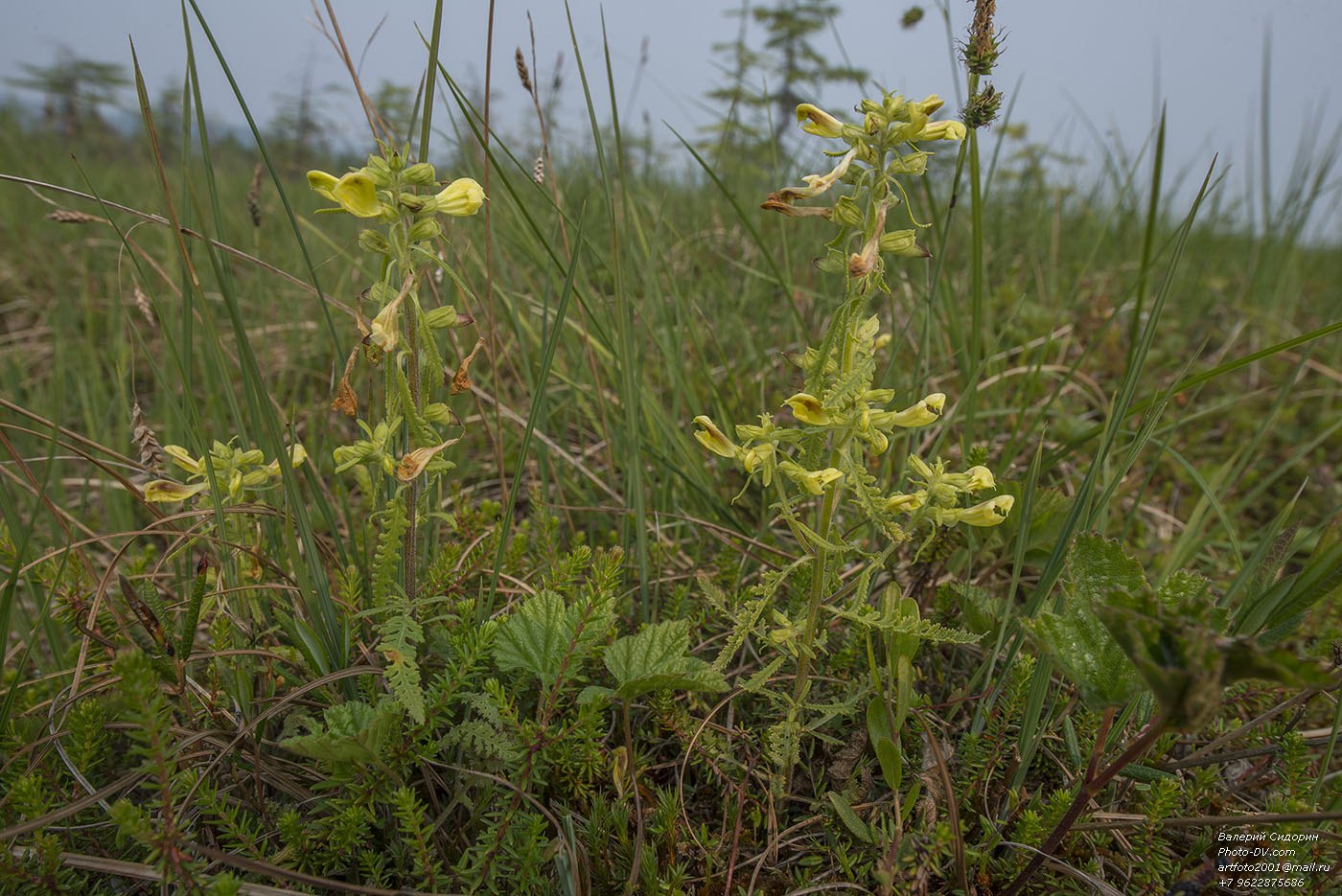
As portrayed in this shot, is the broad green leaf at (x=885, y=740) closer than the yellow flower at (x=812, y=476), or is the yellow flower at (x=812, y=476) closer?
the yellow flower at (x=812, y=476)

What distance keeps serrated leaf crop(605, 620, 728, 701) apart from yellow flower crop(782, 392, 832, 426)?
44cm

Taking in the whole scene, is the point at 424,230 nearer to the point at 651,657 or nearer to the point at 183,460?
the point at 183,460

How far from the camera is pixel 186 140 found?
1.54 meters

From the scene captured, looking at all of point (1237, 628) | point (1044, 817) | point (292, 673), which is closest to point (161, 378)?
point (292, 673)

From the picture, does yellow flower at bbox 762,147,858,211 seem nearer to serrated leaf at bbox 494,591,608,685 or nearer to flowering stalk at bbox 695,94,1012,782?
flowering stalk at bbox 695,94,1012,782

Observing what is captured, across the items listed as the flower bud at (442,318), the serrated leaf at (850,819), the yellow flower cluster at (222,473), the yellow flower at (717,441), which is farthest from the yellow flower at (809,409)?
the yellow flower cluster at (222,473)

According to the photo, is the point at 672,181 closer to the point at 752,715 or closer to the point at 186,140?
the point at 186,140

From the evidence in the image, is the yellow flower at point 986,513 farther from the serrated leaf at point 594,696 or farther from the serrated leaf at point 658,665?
the serrated leaf at point 594,696

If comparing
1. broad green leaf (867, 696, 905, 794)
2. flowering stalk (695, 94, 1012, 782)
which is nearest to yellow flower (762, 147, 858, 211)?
flowering stalk (695, 94, 1012, 782)

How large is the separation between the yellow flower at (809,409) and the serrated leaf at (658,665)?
436 mm

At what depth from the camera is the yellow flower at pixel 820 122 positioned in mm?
1176

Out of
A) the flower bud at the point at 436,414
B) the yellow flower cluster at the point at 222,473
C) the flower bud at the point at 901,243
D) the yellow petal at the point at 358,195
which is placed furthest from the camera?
the yellow flower cluster at the point at 222,473

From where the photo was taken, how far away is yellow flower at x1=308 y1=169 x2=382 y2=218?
1057mm

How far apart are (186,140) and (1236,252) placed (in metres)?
5.86
